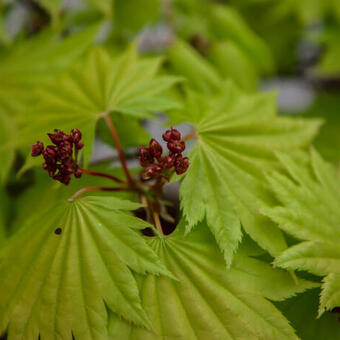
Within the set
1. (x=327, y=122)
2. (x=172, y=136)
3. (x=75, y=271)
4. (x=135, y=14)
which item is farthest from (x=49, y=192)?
(x=327, y=122)

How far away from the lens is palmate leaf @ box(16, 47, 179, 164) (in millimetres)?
861

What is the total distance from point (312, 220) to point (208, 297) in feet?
0.96

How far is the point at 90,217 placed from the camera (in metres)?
0.69

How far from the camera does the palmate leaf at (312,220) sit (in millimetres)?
680

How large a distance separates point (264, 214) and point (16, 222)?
2.27ft

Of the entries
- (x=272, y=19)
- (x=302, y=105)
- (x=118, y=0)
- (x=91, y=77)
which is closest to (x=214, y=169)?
(x=91, y=77)

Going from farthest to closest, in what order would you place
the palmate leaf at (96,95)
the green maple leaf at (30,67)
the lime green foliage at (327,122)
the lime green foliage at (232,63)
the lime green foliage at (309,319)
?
the lime green foliage at (327,122), the lime green foliage at (232,63), the green maple leaf at (30,67), the palmate leaf at (96,95), the lime green foliage at (309,319)

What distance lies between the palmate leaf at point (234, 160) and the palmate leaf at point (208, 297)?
0.05 m

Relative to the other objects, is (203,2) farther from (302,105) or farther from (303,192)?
(303,192)

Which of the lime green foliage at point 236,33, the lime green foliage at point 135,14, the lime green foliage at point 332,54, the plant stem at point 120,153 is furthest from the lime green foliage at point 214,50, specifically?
the plant stem at point 120,153

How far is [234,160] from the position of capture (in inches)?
32.1

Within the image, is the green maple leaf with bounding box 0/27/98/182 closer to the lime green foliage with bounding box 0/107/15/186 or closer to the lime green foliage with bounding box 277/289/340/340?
the lime green foliage with bounding box 0/107/15/186

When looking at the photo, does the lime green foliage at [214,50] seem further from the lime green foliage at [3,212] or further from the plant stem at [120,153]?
the lime green foliage at [3,212]

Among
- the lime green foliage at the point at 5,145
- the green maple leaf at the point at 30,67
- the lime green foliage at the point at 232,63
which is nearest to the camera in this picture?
the lime green foliage at the point at 5,145
